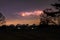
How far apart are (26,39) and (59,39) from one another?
3857mm

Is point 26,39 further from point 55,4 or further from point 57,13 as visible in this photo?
point 55,4

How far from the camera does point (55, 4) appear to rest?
1849 inches

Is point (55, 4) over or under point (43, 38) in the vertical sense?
over

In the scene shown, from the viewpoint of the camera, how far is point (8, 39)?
22.8 meters

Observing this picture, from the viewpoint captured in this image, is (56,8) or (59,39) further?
(56,8)

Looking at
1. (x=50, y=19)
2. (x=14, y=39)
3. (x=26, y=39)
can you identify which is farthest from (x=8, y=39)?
(x=50, y=19)

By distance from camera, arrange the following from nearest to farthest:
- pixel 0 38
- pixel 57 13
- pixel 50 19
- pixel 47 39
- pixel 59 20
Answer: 1. pixel 47 39
2. pixel 0 38
3. pixel 57 13
4. pixel 59 20
5. pixel 50 19

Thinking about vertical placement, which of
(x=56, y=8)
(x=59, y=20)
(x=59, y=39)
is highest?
(x=56, y=8)

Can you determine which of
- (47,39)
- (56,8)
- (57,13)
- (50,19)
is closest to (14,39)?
(47,39)

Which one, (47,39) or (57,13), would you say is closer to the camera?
(47,39)

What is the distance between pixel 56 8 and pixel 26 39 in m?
25.4

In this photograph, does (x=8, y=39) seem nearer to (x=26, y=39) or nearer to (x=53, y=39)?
(x=26, y=39)

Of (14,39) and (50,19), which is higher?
(50,19)

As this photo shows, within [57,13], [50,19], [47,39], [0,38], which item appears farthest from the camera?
[50,19]
